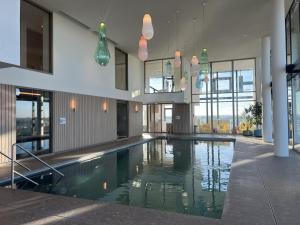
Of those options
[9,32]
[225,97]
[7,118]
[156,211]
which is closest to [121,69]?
[225,97]

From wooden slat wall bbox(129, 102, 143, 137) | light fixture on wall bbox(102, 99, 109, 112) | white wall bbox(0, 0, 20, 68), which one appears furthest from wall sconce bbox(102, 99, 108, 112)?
white wall bbox(0, 0, 20, 68)

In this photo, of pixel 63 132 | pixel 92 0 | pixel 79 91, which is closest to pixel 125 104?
pixel 79 91

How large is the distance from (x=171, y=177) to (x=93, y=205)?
2.66 metres

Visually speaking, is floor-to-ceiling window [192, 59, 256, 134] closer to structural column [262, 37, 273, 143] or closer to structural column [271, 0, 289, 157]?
structural column [262, 37, 273, 143]

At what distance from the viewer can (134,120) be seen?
15062mm

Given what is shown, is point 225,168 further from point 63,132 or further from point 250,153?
point 63,132

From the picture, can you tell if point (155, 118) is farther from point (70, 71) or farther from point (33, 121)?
point (33, 121)

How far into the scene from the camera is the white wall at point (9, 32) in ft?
14.4

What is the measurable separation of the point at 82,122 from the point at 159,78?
24.2 feet

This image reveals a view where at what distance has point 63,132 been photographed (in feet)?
29.6

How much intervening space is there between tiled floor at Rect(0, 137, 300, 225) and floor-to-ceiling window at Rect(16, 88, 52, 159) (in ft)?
12.2

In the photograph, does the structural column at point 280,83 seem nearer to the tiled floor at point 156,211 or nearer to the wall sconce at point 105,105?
the tiled floor at point 156,211

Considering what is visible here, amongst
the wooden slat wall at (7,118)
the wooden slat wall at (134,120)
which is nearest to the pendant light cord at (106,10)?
the wooden slat wall at (7,118)

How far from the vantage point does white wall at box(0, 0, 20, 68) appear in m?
4.38
